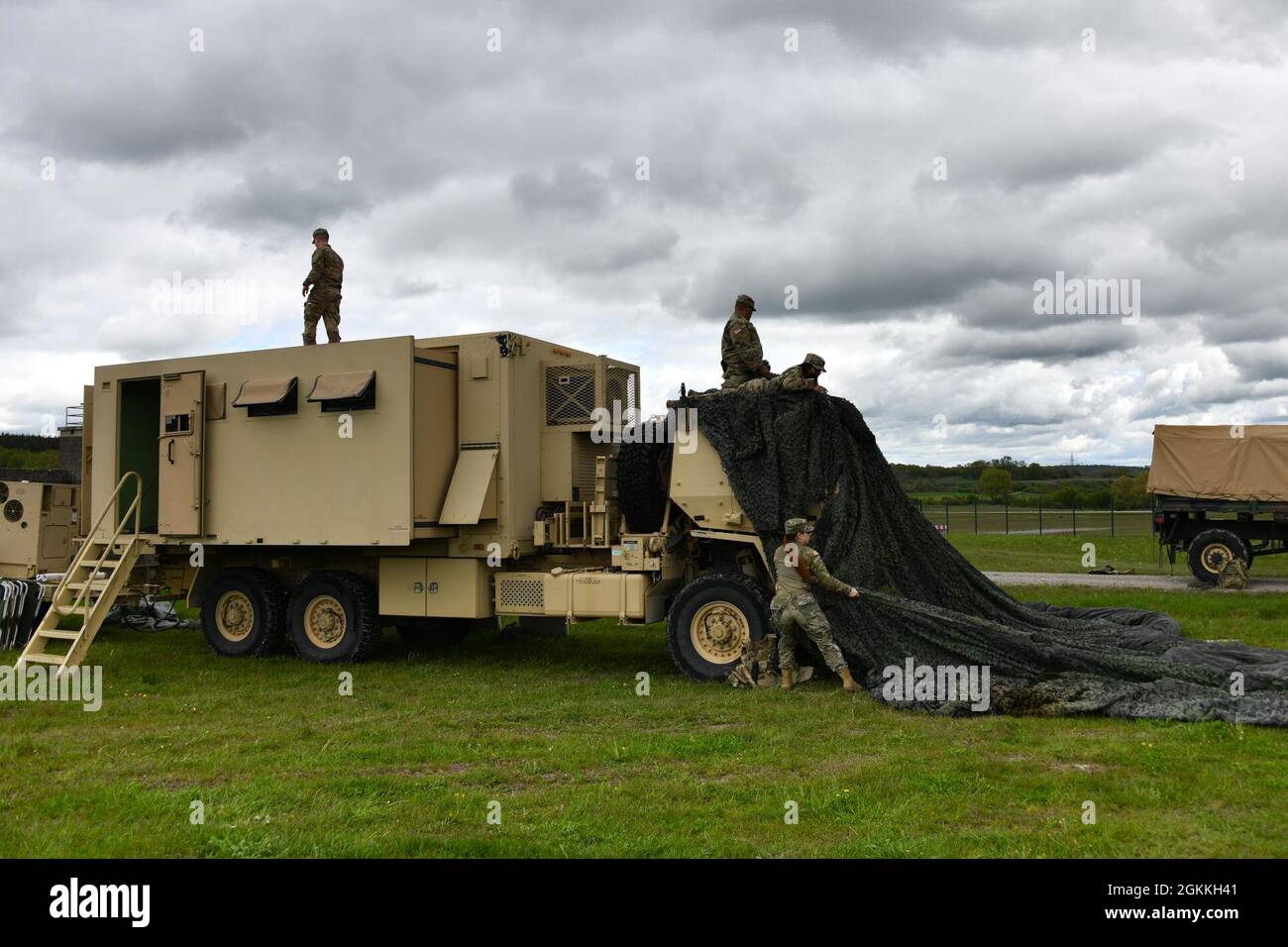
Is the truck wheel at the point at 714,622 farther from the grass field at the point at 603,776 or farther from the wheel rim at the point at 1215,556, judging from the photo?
the wheel rim at the point at 1215,556

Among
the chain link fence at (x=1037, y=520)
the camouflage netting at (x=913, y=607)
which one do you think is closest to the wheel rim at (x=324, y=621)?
the camouflage netting at (x=913, y=607)

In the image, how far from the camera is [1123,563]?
26172mm

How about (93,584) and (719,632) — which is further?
(93,584)

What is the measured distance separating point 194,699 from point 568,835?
5981 mm

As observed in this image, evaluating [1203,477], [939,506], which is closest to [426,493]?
[1203,477]

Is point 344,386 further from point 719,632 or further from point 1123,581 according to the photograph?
point 1123,581

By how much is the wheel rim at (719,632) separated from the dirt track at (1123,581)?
411 inches

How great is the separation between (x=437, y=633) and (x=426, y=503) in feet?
10.4

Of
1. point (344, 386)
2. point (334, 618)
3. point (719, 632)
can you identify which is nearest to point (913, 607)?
point (719, 632)

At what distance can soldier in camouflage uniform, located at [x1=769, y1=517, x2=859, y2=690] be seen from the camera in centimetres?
1016

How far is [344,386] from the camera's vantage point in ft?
39.9

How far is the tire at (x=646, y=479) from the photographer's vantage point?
11.8 m

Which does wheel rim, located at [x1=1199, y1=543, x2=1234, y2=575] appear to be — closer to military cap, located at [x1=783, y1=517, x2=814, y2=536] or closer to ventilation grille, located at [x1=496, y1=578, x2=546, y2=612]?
military cap, located at [x1=783, y1=517, x2=814, y2=536]

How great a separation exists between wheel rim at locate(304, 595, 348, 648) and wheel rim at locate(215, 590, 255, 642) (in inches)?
34.2
